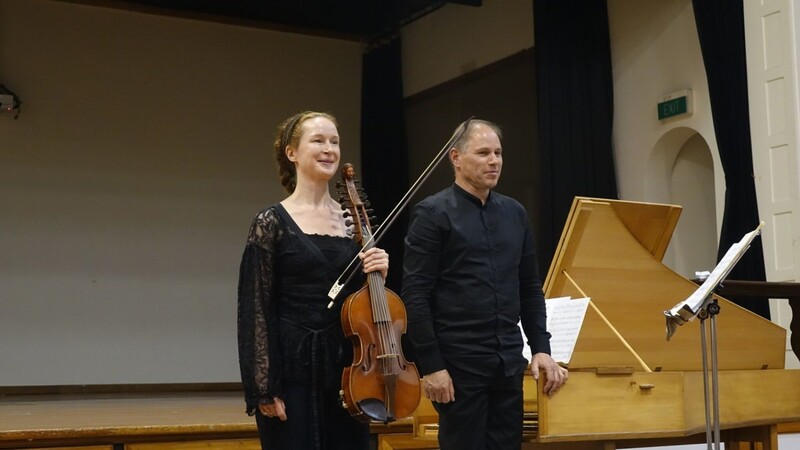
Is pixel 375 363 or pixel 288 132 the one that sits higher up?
pixel 288 132

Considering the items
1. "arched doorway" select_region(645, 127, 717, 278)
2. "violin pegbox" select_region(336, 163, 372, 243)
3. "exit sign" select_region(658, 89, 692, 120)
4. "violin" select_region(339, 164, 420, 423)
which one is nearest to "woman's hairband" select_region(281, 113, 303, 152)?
"violin pegbox" select_region(336, 163, 372, 243)

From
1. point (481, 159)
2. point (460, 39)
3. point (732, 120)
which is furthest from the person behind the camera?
point (460, 39)

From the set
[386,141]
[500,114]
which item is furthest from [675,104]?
[386,141]

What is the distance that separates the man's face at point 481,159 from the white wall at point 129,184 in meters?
7.62

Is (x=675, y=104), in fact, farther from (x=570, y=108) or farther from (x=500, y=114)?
(x=500, y=114)

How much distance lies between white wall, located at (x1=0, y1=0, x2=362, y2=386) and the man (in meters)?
7.53

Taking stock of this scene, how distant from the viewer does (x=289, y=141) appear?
8.49 feet

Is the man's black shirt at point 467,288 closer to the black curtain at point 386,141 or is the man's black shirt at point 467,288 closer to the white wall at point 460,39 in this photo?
the white wall at point 460,39

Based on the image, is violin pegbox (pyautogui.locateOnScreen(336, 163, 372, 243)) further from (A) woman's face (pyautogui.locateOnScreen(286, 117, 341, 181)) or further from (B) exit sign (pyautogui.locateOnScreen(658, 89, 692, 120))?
(B) exit sign (pyautogui.locateOnScreen(658, 89, 692, 120))

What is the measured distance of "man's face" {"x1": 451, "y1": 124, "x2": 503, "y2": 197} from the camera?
279cm

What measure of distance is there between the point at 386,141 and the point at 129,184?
268 cm

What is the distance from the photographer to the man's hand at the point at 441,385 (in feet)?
8.79

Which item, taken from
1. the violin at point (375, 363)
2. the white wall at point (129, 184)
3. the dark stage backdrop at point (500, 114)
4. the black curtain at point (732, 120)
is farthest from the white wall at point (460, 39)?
the violin at point (375, 363)

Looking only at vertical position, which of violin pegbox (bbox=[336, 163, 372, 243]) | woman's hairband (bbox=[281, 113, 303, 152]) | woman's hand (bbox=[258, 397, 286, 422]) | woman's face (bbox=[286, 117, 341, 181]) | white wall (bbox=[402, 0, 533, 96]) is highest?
white wall (bbox=[402, 0, 533, 96])
